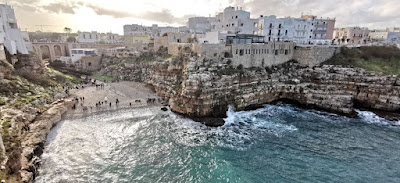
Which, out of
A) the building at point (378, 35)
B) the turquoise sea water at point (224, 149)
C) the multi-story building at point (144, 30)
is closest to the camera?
the turquoise sea water at point (224, 149)

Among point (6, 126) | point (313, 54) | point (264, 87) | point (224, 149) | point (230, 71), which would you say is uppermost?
point (313, 54)

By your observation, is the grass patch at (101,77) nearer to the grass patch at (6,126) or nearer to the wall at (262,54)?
the grass patch at (6,126)

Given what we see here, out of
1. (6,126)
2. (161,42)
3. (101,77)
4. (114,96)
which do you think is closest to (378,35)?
(161,42)

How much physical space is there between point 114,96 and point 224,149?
3069 cm

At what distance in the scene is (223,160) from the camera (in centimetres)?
2316

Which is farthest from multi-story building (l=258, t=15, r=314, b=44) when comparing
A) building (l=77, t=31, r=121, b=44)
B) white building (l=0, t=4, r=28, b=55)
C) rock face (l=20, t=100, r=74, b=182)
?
building (l=77, t=31, r=121, b=44)

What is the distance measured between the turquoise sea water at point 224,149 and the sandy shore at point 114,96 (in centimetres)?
448

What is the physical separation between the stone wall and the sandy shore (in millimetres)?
36002

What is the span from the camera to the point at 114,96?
147 ft

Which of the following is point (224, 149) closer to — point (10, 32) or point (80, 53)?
point (10, 32)

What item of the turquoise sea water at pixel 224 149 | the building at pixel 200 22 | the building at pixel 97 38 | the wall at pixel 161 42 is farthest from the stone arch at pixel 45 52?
the building at pixel 200 22

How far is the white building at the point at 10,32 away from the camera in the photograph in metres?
40.2

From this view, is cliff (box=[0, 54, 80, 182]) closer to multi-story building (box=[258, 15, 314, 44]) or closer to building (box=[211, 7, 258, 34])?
building (box=[211, 7, 258, 34])

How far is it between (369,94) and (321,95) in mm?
9247
